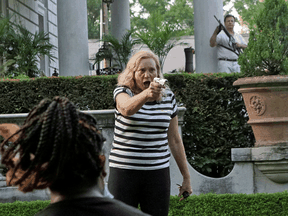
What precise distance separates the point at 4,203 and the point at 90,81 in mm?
2046

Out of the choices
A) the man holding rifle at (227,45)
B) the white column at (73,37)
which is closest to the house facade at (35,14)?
the white column at (73,37)

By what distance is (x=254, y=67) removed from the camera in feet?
19.4

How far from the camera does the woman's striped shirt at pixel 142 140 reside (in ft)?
10.2

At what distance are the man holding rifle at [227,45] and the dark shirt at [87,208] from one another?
7634mm

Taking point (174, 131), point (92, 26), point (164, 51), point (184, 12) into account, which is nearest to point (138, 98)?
point (174, 131)

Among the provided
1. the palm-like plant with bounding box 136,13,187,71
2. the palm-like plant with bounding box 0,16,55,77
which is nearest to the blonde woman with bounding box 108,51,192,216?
the palm-like plant with bounding box 136,13,187,71

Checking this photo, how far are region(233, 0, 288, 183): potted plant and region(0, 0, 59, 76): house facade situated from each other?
912 cm

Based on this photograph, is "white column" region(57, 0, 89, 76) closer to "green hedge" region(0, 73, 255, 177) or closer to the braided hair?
"green hedge" region(0, 73, 255, 177)

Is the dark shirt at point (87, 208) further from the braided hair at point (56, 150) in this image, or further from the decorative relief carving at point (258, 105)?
the decorative relief carving at point (258, 105)

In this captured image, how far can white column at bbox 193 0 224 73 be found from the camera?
950 cm

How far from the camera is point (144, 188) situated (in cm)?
312

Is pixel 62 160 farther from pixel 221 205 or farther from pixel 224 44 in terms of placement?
pixel 224 44

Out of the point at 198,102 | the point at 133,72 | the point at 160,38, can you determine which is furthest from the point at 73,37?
the point at 133,72

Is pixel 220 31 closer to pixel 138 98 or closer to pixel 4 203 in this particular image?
pixel 4 203
